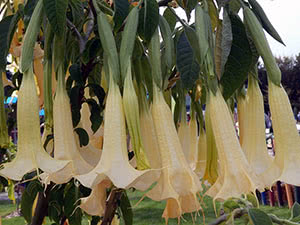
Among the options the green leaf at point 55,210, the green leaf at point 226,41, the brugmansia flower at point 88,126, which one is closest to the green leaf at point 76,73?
the brugmansia flower at point 88,126

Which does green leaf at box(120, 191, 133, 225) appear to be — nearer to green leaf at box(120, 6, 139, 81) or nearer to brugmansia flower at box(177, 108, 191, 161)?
brugmansia flower at box(177, 108, 191, 161)

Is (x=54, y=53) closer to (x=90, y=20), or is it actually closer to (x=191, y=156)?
(x=90, y=20)

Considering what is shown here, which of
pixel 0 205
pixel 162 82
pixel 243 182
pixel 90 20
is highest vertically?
pixel 90 20

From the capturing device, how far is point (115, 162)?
0.44 meters

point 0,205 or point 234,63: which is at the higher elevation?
point 234,63

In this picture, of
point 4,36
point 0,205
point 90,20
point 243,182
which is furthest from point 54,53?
point 0,205

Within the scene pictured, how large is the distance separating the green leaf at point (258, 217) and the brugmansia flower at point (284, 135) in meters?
0.05

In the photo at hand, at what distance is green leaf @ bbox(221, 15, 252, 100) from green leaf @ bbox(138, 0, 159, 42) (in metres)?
0.10

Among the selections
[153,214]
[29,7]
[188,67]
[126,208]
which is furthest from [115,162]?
[153,214]

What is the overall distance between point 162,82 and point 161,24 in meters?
0.08

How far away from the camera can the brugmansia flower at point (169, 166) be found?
446 millimetres

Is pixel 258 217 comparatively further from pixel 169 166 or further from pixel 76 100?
pixel 76 100

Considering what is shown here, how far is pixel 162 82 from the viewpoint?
1.73ft

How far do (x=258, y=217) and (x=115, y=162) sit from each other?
0.18 m
